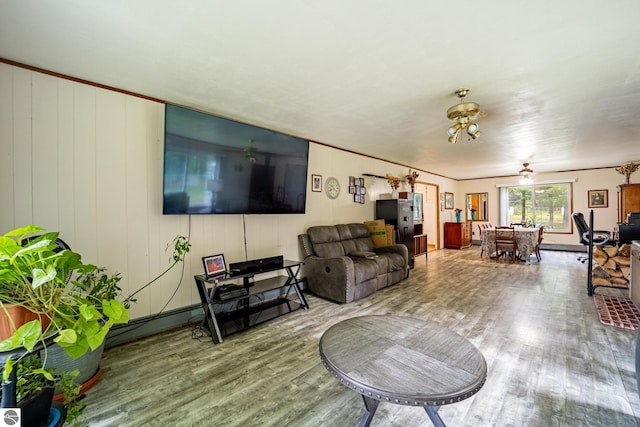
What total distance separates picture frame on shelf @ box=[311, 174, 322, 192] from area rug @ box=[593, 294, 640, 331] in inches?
149

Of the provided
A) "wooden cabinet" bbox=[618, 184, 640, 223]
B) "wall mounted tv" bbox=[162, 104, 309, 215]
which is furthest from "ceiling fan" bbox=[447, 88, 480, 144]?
"wooden cabinet" bbox=[618, 184, 640, 223]

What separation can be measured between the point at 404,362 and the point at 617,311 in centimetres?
351

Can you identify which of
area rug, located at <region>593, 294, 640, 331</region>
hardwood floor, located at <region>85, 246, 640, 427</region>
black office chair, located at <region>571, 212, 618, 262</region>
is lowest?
hardwood floor, located at <region>85, 246, 640, 427</region>

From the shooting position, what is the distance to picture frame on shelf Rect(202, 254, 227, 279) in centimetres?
267

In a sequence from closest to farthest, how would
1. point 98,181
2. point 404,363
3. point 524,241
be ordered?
1. point 404,363
2. point 98,181
3. point 524,241

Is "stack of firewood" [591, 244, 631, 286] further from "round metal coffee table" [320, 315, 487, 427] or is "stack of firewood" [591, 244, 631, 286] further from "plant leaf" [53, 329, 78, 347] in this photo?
"plant leaf" [53, 329, 78, 347]

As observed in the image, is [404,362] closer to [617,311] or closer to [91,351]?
[91,351]

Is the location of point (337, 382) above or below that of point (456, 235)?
below

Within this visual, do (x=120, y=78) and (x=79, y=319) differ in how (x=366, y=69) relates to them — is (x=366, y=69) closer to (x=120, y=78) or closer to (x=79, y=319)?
(x=120, y=78)

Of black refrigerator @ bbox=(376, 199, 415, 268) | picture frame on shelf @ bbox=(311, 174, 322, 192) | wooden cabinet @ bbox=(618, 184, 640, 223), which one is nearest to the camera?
picture frame on shelf @ bbox=(311, 174, 322, 192)

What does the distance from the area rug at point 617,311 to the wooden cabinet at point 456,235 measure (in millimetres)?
4453

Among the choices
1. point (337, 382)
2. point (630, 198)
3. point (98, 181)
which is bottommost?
point (337, 382)

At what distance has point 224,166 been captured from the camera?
2.82m

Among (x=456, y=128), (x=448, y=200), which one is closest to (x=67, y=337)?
(x=456, y=128)
